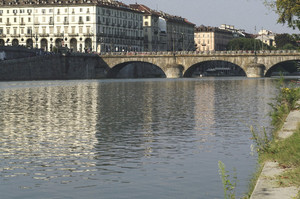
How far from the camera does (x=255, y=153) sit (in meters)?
21.2

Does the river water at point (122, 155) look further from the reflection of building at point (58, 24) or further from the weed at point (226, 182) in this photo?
the reflection of building at point (58, 24)

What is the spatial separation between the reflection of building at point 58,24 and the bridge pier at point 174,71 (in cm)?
3566

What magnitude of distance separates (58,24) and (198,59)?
50969 mm

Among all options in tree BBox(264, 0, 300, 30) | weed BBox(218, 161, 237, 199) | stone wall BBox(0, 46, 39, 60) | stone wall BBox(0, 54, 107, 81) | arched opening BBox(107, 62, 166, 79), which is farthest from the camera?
arched opening BBox(107, 62, 166, 79)

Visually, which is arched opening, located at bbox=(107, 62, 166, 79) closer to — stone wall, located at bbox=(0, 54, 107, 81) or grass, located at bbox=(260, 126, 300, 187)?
stone wall, located at bbox=(0, 54, 107, 81)

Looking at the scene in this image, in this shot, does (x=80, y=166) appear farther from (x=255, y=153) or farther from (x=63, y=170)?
(x=255, y=153)

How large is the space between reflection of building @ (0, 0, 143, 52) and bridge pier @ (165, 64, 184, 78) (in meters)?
35.7

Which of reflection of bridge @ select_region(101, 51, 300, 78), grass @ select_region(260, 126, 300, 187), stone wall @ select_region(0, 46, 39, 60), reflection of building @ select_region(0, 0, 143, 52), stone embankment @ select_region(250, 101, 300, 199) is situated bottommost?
stone embankment @ select_region(250, 101, 300, 199)

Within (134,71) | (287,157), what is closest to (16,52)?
(134,71)

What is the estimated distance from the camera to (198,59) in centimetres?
14900

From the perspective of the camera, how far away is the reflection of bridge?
14200 centimetres

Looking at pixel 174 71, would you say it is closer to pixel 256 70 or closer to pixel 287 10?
pixel 256 70

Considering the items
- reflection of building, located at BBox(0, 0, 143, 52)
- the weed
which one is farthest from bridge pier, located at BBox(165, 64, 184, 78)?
the weed

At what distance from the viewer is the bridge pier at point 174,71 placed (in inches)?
5822
